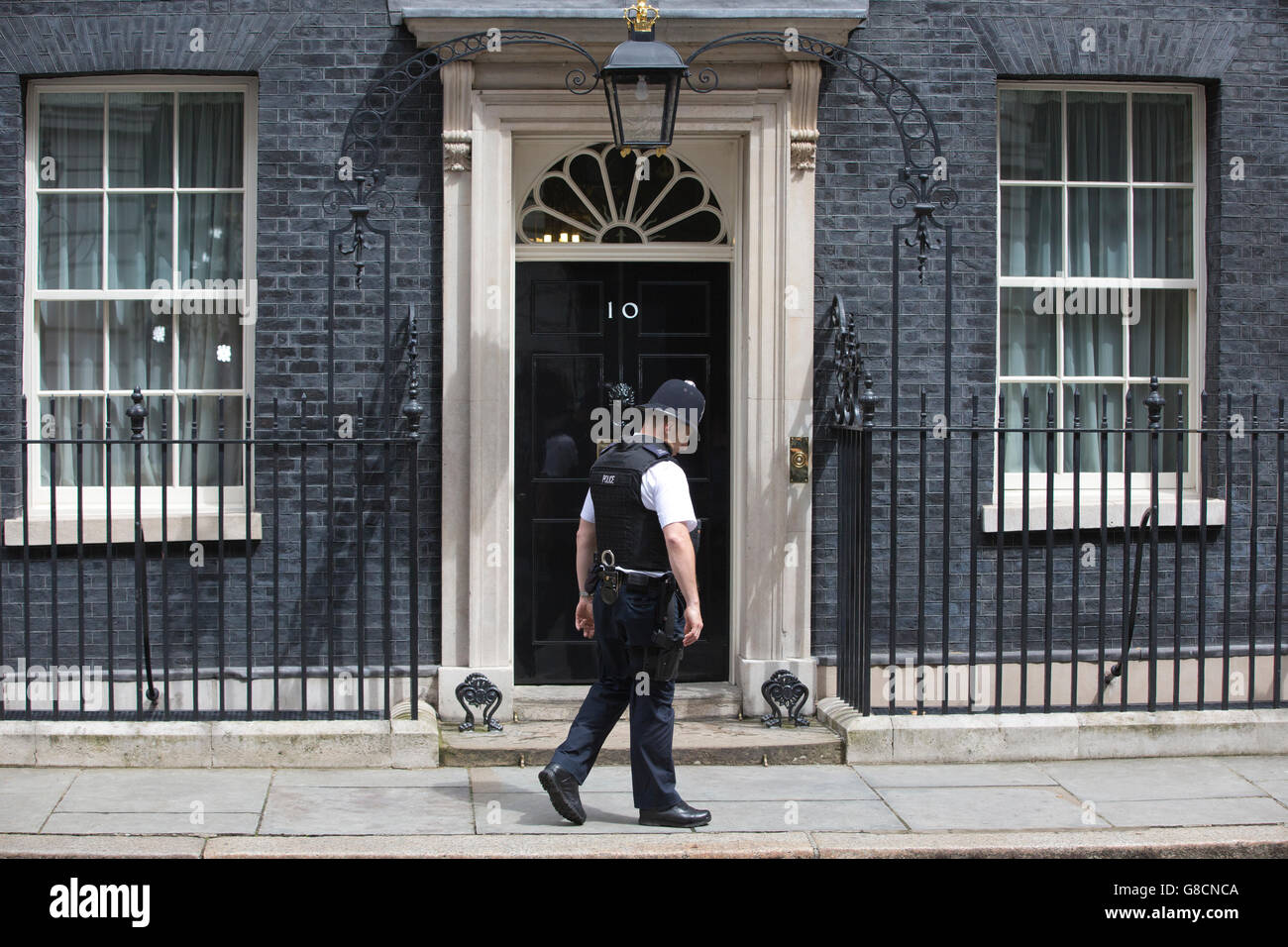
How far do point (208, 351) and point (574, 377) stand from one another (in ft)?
6.64

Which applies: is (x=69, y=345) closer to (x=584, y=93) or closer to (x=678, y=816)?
(x=584, y=93)

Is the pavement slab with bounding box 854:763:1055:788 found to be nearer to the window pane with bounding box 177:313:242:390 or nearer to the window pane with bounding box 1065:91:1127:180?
the window pane with bounding box 1065:91:1127:180

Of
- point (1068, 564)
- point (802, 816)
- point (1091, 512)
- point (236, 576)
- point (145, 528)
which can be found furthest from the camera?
point (1068, 564)

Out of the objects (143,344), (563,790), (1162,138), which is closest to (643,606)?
(563,790)

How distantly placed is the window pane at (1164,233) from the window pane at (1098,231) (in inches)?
3.7

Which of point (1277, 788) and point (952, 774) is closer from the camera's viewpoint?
point (1277, 788)

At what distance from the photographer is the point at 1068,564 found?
8.63m

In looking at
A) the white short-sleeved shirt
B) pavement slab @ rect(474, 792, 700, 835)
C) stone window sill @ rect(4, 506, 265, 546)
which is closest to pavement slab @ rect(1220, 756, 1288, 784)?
pavement slab @ rect(474, 792, 700, 835)

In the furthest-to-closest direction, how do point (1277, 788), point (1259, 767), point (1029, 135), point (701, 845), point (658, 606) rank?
point (1029, 135) < point (1259, 767) < point (1277, 788) < point (658, 606) < point (701, 845)

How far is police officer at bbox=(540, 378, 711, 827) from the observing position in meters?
6.32

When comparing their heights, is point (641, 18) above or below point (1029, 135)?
above

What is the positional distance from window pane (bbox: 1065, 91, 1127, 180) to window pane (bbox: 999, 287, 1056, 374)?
78cm

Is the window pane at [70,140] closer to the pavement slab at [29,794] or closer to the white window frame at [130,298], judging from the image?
the white window frame at [130,298]

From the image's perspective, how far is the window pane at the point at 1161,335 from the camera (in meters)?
8.87
